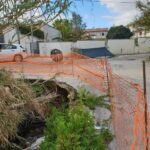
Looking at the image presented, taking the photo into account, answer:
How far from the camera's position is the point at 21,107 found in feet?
19.6

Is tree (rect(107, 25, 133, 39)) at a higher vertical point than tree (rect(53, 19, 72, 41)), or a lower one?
lower

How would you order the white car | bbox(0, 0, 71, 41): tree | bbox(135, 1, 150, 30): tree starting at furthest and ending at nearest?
1. bbox(135, 1, 150, 30): tree
2. the white car
3. bbox(0, 0, 71, 41): tree

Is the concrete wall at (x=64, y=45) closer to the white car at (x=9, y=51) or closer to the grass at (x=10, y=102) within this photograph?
the white car at (x=9, y=51)

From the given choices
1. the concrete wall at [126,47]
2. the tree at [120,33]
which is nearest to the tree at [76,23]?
the concrete wall at [126,47]

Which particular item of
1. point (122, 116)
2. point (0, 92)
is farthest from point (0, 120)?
point (122, 116)

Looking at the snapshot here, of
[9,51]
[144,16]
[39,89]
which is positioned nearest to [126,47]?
[144,16]

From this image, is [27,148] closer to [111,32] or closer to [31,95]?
[31,95]

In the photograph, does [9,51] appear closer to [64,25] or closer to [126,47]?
[64,25]

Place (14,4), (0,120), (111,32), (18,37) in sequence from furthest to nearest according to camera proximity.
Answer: (111,32) < (0,120) < (18,37) < (14,4)

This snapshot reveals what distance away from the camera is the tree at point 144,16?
105 feet

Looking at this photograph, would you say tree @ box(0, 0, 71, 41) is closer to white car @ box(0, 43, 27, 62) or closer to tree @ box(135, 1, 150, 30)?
white car @ box(0, 43, 27, 62)

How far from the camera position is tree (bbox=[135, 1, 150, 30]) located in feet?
105

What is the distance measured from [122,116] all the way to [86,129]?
5.35 ft

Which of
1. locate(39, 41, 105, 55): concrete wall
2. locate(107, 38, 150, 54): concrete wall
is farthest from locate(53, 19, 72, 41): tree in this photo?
locate(107, 38, 150, 54): concrete wall
